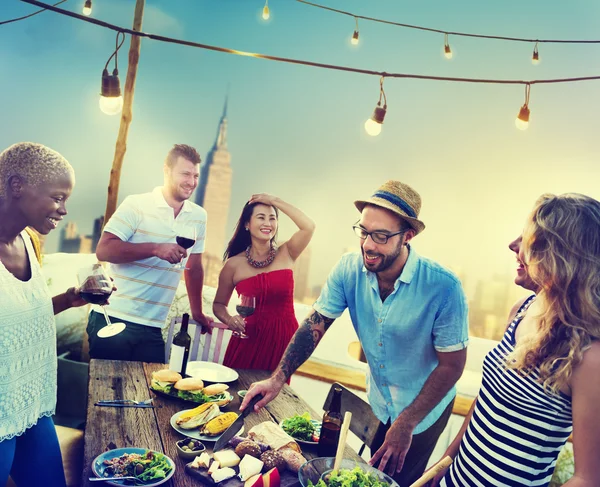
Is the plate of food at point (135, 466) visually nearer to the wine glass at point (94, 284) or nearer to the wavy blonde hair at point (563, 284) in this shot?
the wine glass at point (94, 284)

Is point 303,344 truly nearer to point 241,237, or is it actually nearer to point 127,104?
point 241,237

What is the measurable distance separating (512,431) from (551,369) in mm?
206

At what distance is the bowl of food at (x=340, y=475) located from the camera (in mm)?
1166

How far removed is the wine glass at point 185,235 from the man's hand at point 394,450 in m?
1.52

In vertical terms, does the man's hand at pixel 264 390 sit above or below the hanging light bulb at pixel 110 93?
below

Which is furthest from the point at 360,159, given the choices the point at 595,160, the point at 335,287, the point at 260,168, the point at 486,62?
the point at 335,287

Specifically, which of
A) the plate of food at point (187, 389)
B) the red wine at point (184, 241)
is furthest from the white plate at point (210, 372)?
the red wine at point (184, 241)

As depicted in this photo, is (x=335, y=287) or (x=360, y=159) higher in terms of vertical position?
(x=360, y=159)

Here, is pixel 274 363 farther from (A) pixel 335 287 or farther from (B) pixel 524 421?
(B) pixel 524 421

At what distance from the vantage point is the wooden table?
1.42m

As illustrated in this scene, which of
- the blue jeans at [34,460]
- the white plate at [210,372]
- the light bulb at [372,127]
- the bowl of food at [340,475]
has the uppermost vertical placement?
the light bulb at [372,127]

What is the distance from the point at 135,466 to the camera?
49.8 inches

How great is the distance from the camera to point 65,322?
4152mm

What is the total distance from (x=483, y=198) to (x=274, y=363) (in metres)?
3.55
